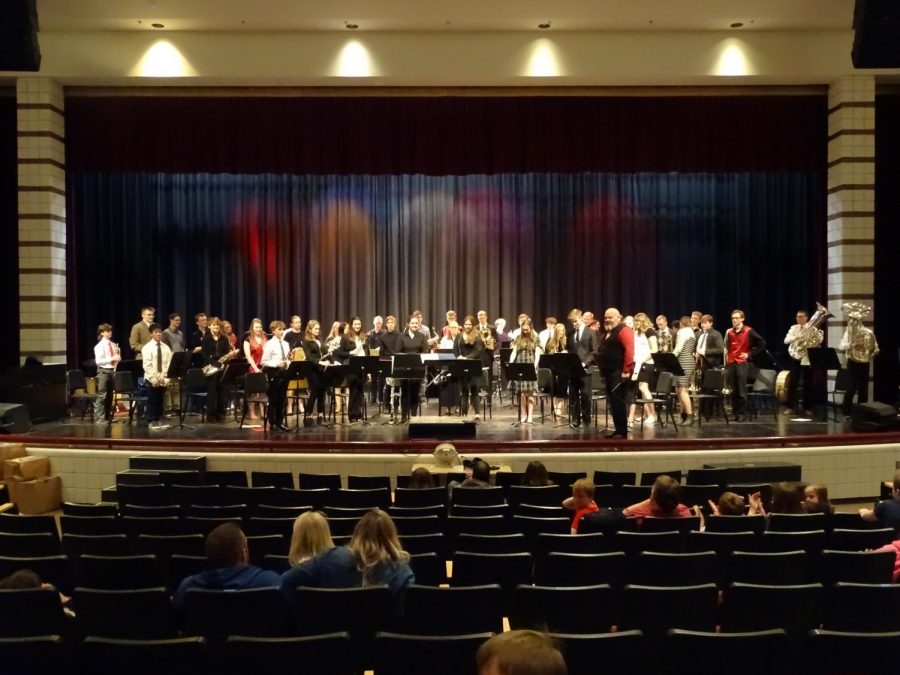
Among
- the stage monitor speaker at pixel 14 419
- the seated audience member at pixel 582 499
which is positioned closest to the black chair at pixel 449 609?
the seated audience member at pixel 582 499

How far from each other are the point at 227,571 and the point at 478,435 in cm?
788

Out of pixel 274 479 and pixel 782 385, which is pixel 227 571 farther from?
pixel 782 385

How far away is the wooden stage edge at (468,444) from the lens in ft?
36.0

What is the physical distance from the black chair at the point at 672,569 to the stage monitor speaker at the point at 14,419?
10482 mm

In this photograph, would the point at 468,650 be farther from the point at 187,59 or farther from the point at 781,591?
the point at 187,59

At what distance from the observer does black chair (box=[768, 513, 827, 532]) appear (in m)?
6.08

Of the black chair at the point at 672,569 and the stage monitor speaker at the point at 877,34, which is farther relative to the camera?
the stage monitor speaker at the point at 877,34

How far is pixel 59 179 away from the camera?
53.7 ft

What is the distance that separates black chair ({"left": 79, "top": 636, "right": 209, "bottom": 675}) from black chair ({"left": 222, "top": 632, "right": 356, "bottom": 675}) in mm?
126

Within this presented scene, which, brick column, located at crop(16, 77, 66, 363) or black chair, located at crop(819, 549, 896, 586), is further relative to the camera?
brick column, located at crop(16, 77, 66, 363)

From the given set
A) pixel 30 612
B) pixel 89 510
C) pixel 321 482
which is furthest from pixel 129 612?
pixel 321 482

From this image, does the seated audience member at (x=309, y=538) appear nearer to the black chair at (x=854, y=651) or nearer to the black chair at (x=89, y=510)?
the black chair at (x=854, y=651)

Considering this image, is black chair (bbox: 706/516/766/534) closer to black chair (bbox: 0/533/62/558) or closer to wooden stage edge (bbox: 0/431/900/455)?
black chair (bbox: 0/533/62/558)

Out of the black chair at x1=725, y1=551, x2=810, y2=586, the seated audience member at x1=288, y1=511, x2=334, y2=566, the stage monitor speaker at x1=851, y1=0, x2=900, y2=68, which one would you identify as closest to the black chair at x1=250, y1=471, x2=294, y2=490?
the seated audience member at x1=288, y1=511, x2=334, y2=566
